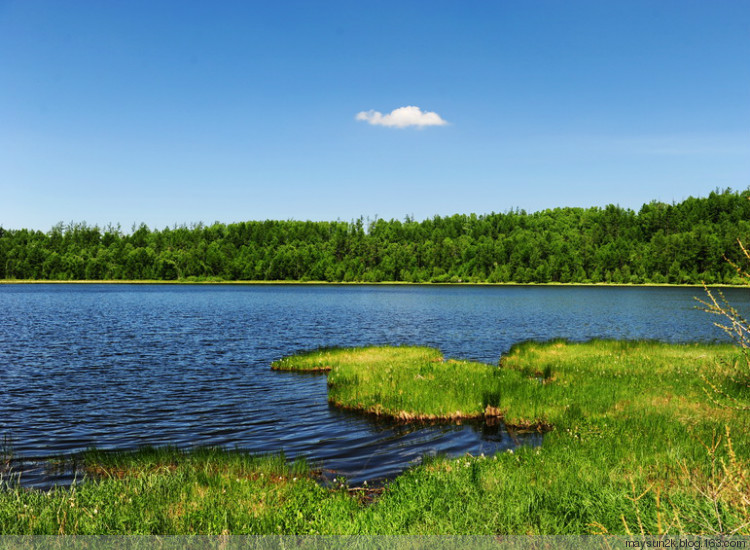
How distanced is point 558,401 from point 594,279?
187659 millimetres

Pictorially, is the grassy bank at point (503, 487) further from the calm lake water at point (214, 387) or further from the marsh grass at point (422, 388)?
the calm lake water at point (214, 387)

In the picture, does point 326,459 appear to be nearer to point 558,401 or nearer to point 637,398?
point 558,401

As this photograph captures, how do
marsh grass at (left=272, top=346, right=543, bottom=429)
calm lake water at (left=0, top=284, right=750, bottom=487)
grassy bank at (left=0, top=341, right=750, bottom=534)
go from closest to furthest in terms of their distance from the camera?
grassy bank at (left=0, top=341, right=750, bottom=534) < calm lake water at (left=0, top=284, right=750, bottom=487) < marsh grass at (left=272, top=346, right=543, bottom=429)

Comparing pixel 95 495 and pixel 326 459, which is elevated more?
pixel 95 495

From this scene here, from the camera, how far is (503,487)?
9.70 meters

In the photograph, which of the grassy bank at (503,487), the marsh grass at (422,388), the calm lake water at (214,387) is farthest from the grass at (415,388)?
the calm lake water at (214,387)

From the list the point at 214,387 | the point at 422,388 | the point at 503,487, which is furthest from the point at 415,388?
the point at 503,487

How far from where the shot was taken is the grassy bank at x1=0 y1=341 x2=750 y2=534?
7.91 m

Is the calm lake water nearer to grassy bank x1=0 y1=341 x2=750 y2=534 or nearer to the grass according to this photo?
the grass

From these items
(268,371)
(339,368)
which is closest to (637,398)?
(339,368)

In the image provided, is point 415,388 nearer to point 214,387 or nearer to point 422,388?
point 422,388

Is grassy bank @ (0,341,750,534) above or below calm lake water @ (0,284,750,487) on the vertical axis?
above

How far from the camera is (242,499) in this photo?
959 cm

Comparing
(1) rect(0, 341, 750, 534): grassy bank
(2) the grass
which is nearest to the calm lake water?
(2) the grass
